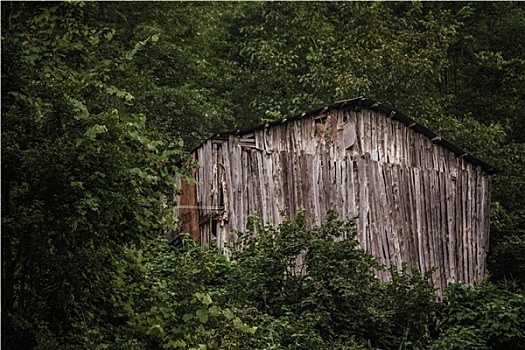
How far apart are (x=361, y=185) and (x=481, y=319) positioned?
12.3 ft

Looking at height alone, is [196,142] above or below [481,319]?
above

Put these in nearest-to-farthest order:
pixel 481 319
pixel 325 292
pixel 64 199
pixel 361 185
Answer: pixel 64 199 → pixel 325 292 → pixel 481 319 → pixel 361 185

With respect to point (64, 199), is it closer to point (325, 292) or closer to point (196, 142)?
point (325, 292)

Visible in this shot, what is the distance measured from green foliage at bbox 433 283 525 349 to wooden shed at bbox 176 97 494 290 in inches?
→ 78.9

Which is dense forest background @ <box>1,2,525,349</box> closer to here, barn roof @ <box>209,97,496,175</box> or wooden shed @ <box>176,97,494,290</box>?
wooden shed @ <box>176,97,494,290</box>

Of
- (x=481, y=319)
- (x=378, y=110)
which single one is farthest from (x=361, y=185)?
(x=481, y=319)

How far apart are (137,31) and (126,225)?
2017 cm

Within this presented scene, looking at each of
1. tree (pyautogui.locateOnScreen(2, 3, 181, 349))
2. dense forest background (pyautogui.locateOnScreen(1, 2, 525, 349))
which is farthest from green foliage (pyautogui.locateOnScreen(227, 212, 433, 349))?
tree (pyautogui.locateOnScreen(2, 3, 181, 349))

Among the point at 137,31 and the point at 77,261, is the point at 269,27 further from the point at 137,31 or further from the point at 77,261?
the point at 77,261

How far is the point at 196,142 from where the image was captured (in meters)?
28.6

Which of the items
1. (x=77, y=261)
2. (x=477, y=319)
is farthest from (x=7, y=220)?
(x=477, y=319)

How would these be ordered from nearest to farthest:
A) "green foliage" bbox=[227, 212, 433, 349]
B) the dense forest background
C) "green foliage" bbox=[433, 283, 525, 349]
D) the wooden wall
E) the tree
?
1. the tree
2. the dense forest background
3. "green foliage" bbox=[227, 212, 433, 349]
4. "green foliage" bbox=[433, 283, 525, 349]
5. the wooden wall

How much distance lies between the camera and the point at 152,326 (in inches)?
342

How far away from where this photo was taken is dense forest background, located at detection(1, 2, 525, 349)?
873 cm
